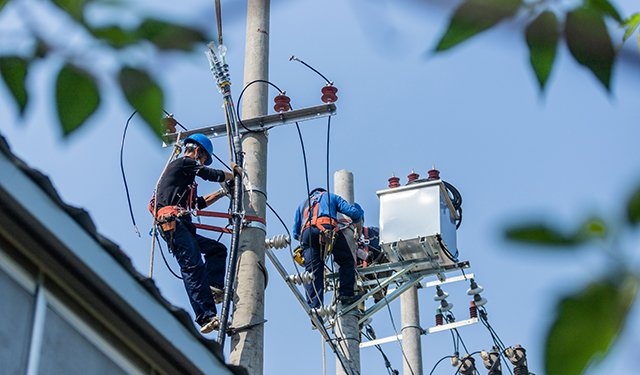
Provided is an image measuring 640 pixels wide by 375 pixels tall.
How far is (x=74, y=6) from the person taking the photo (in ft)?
3.44

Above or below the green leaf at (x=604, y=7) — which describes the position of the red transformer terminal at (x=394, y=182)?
above

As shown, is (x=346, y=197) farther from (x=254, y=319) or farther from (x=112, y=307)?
(x=112, y=307)

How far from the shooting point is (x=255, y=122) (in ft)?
21.8

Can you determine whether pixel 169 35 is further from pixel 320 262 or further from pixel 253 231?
pixel 320 262

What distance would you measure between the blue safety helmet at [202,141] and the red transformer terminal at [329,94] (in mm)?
1093

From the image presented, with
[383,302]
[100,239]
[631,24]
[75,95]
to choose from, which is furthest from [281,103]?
[631,24]

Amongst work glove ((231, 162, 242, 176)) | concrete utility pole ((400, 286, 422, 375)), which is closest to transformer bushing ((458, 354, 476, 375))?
concrete utility pole ((400, 286, 422, 375))

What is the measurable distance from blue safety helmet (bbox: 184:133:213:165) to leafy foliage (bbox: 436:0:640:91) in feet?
20.0

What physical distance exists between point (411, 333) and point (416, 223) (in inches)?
100

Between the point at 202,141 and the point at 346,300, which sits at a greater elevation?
the point at 202,141

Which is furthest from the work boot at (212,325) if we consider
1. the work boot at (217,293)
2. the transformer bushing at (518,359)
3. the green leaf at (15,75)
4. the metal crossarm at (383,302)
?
the transformer bushing at (518,359)

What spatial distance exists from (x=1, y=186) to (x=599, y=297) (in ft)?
8.68

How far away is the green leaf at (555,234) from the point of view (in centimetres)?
82

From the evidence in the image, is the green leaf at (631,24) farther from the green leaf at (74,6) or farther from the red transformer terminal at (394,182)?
the red transformer terminal at (394,182)
